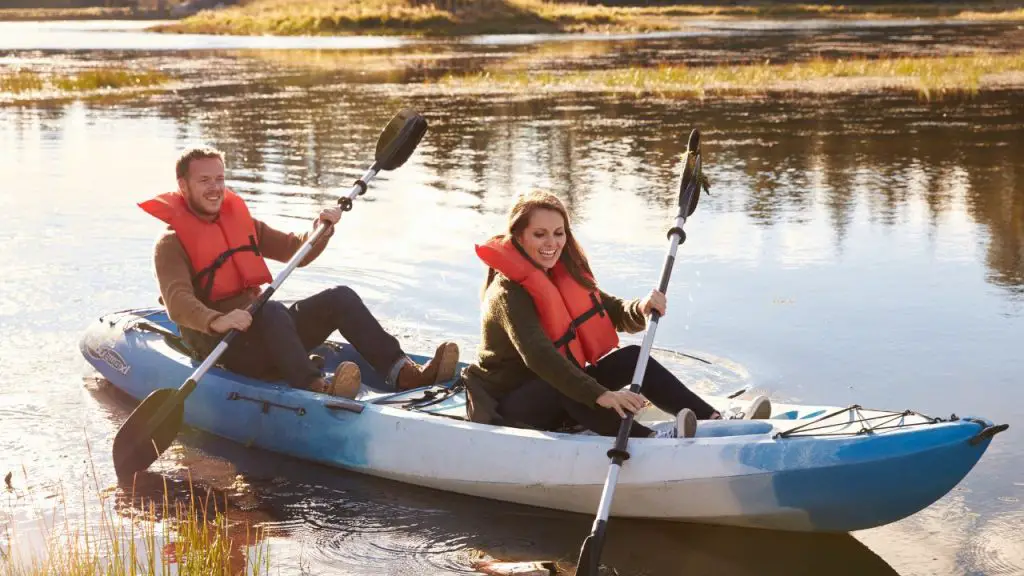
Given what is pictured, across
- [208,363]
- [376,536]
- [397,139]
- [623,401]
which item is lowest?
[376,536]

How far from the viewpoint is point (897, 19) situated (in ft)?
179

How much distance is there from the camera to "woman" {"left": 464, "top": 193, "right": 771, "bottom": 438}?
14.9 feet

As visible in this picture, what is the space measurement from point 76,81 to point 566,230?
820 inches

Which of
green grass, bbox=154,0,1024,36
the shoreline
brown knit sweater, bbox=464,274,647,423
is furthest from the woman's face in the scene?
green grass, bbox=154,0,1024,36

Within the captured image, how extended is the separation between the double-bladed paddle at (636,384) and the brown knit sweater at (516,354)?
5.6 inches

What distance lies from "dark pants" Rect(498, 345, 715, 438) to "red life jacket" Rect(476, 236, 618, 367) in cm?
9

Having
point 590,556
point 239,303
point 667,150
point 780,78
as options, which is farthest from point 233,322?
point 780,78

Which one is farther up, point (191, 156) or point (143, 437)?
point (191, 156)

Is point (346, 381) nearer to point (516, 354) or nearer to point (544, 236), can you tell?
point (516, 354)

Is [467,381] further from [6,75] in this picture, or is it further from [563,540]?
[6,75]

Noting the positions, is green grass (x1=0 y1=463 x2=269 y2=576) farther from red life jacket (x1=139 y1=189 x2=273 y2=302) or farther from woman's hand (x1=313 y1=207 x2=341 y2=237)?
woman's hand (x1=313 y1=207 x2=341 y2=237)

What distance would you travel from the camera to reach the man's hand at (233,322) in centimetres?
522

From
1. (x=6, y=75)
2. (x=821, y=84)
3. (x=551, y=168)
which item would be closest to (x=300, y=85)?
(x=6, y=75)

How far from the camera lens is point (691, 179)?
566 centimetres
